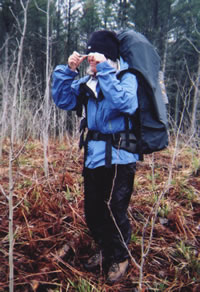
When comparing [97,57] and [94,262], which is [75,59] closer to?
[97,57]

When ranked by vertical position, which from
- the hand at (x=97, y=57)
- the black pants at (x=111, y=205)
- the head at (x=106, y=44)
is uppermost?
the head at (x=106, y=44)

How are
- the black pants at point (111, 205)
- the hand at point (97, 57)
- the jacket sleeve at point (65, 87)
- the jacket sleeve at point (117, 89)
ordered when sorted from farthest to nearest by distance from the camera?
the jacket sleeve at point (65, 87) → the black pants at point (111, 205) → the hand at point (97, 57) → the jacket sleeve at point (117, 89)

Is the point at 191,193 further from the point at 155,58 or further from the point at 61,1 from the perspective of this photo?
the point at 61,1

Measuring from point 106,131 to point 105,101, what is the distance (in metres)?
0.24

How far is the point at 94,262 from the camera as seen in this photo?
2.04m

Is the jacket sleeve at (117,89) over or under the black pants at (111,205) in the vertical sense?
over

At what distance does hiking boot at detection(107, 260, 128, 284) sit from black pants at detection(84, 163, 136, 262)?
0.05 metres

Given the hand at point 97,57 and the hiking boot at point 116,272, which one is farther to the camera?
the hiking boot at point 116,272

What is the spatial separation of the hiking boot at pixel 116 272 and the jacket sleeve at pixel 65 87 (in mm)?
1523

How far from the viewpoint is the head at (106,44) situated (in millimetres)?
1743

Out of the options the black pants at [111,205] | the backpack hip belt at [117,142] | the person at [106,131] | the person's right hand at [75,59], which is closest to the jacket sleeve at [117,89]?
the person at [106,131]

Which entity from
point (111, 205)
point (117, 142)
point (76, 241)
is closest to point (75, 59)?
point (117, 142)

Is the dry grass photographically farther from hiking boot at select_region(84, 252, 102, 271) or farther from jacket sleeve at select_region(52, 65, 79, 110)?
jacket sleeve at select_region(52, 65, 79, 110)

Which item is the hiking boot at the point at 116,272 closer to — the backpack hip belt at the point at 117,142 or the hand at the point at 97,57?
the backpack hip belt at the point at 117,142
